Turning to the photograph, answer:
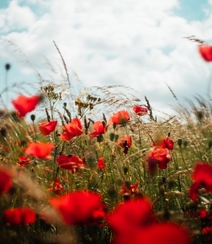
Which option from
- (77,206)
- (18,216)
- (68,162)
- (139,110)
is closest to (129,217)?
(77,206)

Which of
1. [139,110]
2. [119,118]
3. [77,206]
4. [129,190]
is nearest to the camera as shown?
[77,206]

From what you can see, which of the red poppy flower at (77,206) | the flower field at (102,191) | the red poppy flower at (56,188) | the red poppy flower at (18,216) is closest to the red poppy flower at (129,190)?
the flower field at (102,191)

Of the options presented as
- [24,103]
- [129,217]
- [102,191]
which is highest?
[129,217]

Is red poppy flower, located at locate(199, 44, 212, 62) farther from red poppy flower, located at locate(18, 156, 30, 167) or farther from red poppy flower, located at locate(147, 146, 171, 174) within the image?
red poppy flower, located at locate(18, 156, 30, 167)

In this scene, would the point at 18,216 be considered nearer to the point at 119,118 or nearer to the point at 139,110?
the point at 119,118

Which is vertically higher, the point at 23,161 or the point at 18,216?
the point at 18,216

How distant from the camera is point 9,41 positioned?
3.65 meters

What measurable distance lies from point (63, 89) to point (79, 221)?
2.16 meters

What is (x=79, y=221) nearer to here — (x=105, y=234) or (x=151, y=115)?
(x=105, y=234)

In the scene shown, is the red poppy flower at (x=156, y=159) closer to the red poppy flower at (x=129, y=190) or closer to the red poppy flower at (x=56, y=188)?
the red poppy flower at (x=129, y=190)

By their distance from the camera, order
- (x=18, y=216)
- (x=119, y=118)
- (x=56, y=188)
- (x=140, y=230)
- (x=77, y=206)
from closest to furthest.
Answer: (x=140, y=230)
(x=77, y=206)
(x=18, y=216)
(x=56, y=188)
(x=119, y=118)

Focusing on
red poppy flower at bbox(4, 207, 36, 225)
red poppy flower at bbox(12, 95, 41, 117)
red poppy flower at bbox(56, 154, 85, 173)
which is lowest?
red poppy flower at bbox(56, 154, 85, 173)

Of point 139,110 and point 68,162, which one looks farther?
point 139,110

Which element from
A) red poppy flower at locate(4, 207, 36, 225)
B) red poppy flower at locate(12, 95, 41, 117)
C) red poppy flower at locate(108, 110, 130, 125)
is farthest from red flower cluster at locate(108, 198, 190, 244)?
red poppy flower at locate(108, 110, 130, 125)
